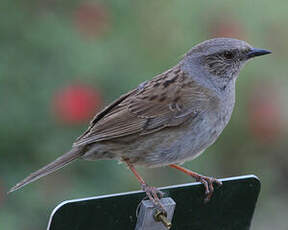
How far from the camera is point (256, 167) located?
18.2 feet

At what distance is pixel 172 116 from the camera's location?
12.4 feet

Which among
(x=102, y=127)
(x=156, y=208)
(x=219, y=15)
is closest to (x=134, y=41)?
(x=219, y=15)

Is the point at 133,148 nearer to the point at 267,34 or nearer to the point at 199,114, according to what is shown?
the point at 199,114

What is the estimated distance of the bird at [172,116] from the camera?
12.2 feet

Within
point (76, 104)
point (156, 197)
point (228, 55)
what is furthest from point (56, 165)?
point (228, 55)

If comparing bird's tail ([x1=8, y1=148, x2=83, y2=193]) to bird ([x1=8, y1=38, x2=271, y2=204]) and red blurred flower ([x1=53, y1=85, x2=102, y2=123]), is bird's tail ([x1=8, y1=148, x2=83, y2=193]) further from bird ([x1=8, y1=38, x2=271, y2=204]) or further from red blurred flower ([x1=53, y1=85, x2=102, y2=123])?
red blurred flower ([x1=53, y1=85, x2=102, y2=123])

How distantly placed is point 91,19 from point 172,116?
1431mm

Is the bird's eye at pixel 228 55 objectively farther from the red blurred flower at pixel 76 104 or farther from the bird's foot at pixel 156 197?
the bird's foot at pixel 156 197

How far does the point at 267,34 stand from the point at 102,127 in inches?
112

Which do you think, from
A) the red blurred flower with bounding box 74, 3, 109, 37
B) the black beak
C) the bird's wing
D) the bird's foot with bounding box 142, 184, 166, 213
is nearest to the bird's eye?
the black beak

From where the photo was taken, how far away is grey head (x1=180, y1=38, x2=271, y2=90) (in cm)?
396

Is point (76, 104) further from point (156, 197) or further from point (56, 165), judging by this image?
point (156, 197)

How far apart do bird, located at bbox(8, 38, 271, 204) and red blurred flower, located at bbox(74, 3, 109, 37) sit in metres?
1.04

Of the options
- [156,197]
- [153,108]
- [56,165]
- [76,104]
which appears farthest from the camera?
[76,104]
